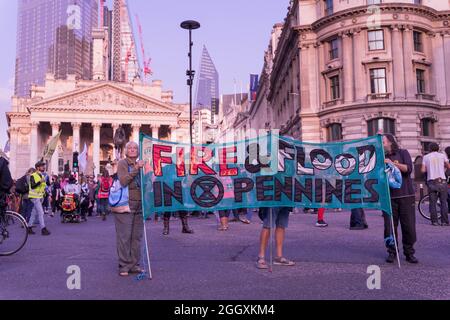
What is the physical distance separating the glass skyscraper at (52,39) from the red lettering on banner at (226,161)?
156552 mm

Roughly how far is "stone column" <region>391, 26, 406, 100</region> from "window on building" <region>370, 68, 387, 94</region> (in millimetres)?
811

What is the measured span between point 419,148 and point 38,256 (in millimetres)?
31756

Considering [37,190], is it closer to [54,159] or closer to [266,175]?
[266,175]

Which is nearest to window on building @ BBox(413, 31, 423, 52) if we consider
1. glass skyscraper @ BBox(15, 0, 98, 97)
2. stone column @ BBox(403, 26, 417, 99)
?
stone column @ BBox(403, 26, 417, 99)

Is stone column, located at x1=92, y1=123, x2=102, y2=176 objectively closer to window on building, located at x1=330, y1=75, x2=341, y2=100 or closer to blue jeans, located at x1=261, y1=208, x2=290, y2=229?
window on building, located at x1=330, y1=75, x2=341, y2=100

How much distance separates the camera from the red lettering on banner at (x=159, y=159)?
6.63 meters

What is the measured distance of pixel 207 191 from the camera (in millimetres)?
6801

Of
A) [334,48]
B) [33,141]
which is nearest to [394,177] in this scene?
[334,48]

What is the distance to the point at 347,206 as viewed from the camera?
673 centimetres

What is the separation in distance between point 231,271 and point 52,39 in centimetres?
18377

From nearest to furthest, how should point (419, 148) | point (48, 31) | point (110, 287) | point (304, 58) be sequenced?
point (110, 287) → point (419, 148) → point (304, 58) → point (48, 31)
